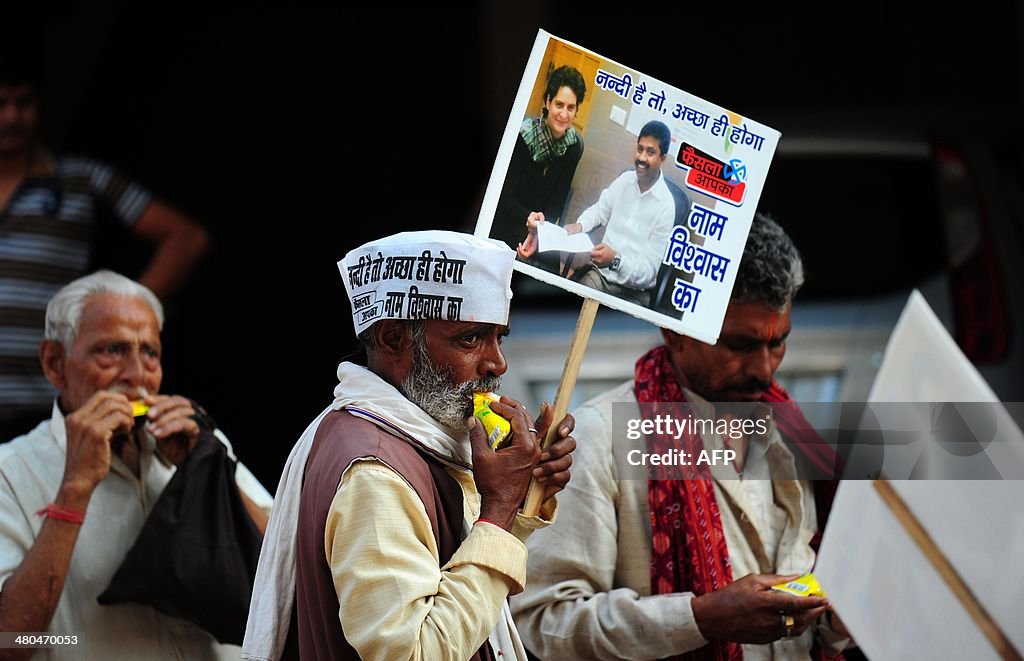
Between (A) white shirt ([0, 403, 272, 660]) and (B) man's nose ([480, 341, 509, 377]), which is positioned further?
(A) white shirt ([0, 403, 272, 660])

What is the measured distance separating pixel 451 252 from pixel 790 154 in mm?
1989

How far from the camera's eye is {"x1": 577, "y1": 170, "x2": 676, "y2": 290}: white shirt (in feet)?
9.27

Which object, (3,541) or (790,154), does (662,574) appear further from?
(790,154)

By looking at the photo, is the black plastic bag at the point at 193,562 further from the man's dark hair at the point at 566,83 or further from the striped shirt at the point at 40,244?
the man's dark hair at the point at 566,83

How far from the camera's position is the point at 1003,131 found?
466 cm

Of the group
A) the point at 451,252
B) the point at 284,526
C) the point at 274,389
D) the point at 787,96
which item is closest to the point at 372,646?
the point at 284,526

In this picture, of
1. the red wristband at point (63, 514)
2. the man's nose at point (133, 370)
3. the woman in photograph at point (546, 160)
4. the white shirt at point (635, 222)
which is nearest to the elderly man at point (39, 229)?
the man's nose at point (133, 370)

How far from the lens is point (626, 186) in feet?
9.32

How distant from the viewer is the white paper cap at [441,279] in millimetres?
2553

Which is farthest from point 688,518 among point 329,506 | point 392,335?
point 329,506

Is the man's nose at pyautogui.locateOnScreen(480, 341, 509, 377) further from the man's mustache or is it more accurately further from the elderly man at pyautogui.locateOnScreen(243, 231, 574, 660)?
the man's mustache

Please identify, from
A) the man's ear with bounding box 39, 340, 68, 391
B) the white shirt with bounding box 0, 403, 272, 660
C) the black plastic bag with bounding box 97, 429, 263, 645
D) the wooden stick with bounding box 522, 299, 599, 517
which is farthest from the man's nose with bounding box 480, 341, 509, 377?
the man's ear with bounding box 39, 340, 68, 391

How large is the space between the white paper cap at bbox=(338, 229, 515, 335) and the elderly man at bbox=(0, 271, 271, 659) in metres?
A: 0.68

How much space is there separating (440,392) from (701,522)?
66cm
